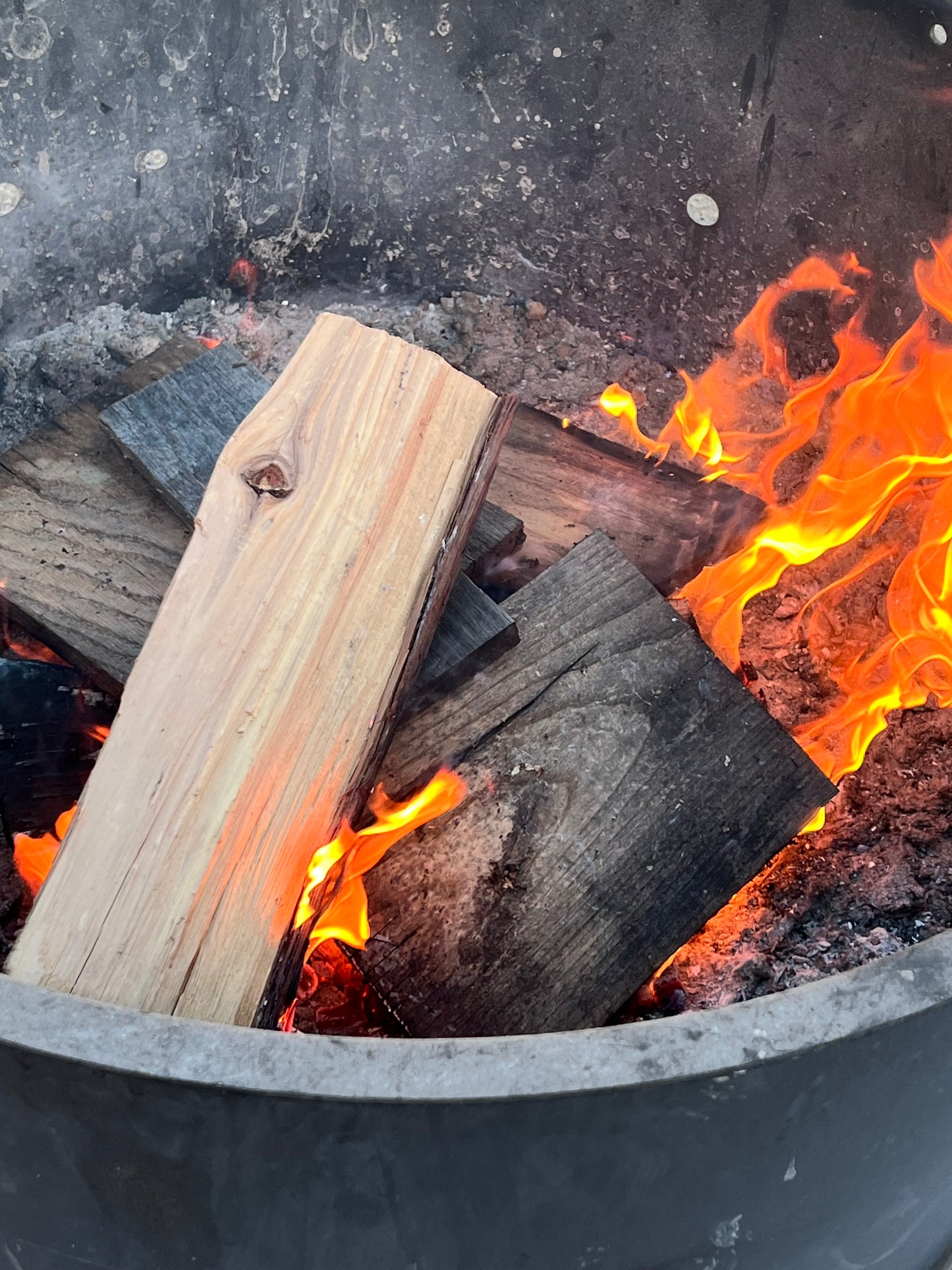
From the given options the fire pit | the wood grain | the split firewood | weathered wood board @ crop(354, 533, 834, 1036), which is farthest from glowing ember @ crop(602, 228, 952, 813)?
the wood grain

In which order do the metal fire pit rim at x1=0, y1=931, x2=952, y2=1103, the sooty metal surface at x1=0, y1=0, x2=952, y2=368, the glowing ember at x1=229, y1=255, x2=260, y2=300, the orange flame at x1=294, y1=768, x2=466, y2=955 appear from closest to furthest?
the metal fire pit rim at x1=0, y1=931, x2=952, y2=1103 < the orange flame at x1=294, y1=768, x2=466, y2=955 < the sooty metal surface at x1=0, y1=0, x2=952, y2=368 < the glowing ember at x1=229, y1=255, x2=260, y2=300

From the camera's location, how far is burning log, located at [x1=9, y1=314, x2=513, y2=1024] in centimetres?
122

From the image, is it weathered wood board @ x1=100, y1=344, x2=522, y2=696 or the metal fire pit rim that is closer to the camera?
the metal fire pit rim

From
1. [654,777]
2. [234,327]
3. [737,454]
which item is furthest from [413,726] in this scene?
[234,327]

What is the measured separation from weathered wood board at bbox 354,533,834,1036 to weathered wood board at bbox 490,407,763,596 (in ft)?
0.89

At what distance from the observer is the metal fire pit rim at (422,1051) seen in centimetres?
95

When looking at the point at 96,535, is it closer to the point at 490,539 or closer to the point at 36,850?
the point at 36,850

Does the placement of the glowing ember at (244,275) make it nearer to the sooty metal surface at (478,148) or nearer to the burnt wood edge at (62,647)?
the sooty metal surface at (478,148)

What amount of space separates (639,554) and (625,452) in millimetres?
253

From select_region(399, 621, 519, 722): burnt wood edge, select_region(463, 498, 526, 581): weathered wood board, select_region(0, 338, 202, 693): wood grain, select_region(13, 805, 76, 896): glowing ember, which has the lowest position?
select_region(13, 805, 76, 896): glowing ember

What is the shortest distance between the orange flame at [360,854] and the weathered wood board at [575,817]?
2 centimetres

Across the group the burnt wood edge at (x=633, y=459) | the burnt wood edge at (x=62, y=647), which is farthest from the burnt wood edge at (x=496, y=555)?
the burnt wood edge at (x=62, y=647)

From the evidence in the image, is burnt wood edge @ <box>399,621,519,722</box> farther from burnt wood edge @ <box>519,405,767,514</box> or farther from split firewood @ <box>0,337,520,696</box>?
burnt wood edge @ <box>519,405,767,514</box>

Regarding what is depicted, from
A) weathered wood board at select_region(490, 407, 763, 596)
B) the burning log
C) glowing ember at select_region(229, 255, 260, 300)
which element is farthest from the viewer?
glowing ember at select_region(229, 255, 260, 300)
